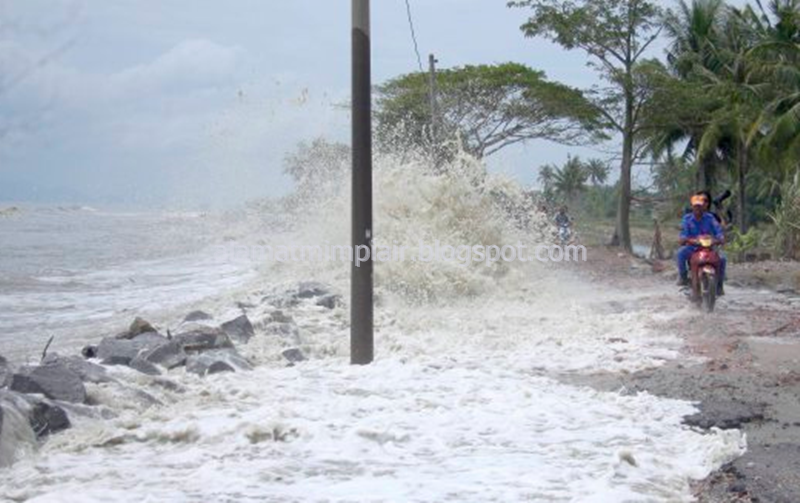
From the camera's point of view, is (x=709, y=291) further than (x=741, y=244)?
No

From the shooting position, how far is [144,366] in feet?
24.5

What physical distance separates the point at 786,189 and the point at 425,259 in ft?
47.1

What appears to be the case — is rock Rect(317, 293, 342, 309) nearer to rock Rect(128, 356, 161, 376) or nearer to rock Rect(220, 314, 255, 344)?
rock Rect(220, 314, 255, 344)

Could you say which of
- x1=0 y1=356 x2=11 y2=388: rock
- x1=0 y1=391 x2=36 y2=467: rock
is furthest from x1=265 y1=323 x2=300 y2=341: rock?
x1=0 y1=391 x2=36 y2=467: rock

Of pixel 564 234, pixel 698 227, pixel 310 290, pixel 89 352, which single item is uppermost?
pixel 698 227

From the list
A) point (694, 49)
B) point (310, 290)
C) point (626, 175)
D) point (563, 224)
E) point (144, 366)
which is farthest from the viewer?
point (694, 49)

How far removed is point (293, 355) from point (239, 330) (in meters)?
1.51

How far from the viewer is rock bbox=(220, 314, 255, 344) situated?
9489 mm

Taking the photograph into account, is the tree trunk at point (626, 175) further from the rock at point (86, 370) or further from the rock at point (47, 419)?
the rock at point (47, 419)

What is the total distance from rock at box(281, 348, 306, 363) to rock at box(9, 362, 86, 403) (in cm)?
235

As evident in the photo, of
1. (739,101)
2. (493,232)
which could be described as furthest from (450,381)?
(739,101)

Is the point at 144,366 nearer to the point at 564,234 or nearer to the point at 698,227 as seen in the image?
the point at 698,227

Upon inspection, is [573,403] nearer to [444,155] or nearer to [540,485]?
[540,485]

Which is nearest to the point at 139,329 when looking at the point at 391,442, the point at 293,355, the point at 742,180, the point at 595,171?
the point at 293,355
